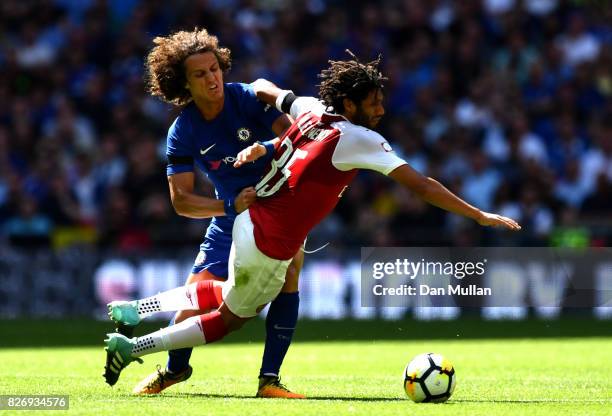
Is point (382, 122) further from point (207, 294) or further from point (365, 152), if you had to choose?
point (365, 152)

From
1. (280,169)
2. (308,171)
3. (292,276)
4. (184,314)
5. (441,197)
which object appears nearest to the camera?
(441,197)

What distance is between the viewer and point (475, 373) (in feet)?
32.1

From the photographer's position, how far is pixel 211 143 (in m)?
8.16

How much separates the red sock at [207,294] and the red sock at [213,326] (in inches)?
8.4

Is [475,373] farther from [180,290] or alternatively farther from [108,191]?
[108,191]

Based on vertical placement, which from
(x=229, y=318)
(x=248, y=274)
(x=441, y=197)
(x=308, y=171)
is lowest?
(x=229, y=318)

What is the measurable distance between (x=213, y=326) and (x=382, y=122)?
10.8m

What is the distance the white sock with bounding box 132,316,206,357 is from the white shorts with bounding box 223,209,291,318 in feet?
0.87

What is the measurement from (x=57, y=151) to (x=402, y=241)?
5.37m

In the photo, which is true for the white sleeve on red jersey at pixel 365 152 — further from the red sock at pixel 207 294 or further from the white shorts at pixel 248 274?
the red sock at pixel 207 294

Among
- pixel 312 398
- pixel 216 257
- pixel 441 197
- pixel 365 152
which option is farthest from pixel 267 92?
pixel 312 398

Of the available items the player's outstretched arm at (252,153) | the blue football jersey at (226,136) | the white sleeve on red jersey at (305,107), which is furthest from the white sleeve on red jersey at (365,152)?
the blue football jersey at (226,136)

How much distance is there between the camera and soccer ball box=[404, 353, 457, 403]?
752 cm

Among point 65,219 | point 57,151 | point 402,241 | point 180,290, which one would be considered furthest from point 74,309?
point 180,290
